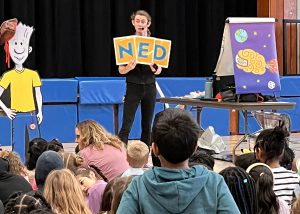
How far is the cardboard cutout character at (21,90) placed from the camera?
22.5 feet

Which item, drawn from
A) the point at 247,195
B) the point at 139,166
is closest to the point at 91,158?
the point at 139,166

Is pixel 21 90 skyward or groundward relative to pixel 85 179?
skyward

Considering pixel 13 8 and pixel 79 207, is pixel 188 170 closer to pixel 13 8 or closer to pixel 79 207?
pixel 79 207

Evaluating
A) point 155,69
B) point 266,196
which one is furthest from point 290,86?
point 266,196

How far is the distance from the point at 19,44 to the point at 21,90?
50 cm

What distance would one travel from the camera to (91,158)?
463cm

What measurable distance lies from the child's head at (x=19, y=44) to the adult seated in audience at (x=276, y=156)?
3.49 metres

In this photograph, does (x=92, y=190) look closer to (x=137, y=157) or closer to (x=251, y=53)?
(x=137, y=157)

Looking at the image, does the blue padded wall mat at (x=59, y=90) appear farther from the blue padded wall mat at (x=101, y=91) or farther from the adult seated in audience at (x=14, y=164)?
the adult seated in audience at (x=14, y=164)

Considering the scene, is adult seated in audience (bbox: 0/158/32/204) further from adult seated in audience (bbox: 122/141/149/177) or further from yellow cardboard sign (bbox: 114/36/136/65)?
yellow cardboard sign (bbox: 114/36/136/65)

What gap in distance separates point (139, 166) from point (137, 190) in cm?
196

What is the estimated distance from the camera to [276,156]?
13.3 feet

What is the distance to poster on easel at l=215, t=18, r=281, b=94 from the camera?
6.95 meters

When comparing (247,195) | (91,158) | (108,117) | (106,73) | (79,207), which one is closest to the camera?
(247,195)
